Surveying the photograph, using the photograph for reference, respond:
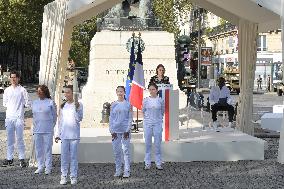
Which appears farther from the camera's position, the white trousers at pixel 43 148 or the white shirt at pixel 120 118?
the white trousers at pixel 43 148

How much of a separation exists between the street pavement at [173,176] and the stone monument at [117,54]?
7.11 m

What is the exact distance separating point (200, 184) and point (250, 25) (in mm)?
5916

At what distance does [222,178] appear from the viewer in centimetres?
990

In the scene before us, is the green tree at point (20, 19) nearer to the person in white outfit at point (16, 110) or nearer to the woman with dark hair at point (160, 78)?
the woman with dark hair at point (160, 78)

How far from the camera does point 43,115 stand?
400 inches

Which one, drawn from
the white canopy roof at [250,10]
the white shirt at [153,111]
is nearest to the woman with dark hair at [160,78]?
the white shirt at [153,111]

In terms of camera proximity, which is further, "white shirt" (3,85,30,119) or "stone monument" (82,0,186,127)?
"stone monument" (82,0,186,127)

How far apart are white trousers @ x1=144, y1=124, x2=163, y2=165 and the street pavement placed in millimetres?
212

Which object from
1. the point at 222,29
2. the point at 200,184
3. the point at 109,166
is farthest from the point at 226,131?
the point at 222,29

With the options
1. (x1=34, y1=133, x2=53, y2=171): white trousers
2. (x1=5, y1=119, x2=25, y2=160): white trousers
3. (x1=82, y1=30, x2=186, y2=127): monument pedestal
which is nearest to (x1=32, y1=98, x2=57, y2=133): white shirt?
(x1=34, y1=133, x2=53, y2=171): white trousers

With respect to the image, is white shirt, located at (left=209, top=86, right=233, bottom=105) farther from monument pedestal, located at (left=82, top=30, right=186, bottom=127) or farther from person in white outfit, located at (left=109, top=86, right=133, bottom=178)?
person in white outfit, located at (left=109, top=86, right=133, bottom=178)

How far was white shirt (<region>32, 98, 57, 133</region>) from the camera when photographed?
1018 cm

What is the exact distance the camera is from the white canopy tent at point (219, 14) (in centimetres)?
1135

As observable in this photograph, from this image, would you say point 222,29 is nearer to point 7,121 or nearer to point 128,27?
point 128,27
